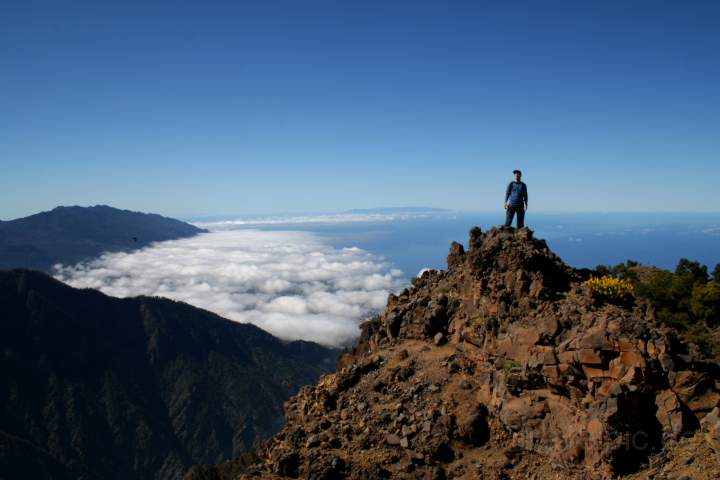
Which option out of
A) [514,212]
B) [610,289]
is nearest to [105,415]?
[514,212]

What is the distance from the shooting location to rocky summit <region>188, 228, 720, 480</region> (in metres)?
9.83

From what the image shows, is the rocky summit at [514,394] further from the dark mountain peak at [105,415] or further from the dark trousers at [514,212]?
the dark mountain peak at [105,415]

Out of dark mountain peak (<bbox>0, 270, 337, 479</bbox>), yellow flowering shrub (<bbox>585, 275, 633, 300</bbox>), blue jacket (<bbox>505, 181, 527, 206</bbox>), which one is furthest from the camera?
dark mountain peak (<bbox>0, 270, 337, 479</bbox>)

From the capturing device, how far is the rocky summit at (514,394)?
32.2 feet

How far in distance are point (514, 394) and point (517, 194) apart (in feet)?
27.0

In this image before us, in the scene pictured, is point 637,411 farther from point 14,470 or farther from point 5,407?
point 5,407

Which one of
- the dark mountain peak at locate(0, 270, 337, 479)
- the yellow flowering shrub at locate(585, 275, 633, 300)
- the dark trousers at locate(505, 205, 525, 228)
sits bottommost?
the dark mountain peak at locate(0, 270, 337, 479)

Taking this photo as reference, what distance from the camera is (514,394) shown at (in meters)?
11.8

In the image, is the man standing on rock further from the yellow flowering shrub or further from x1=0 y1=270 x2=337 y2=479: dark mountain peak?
x1=0 y1=270 x2=337 y2=479: dark mountain peak

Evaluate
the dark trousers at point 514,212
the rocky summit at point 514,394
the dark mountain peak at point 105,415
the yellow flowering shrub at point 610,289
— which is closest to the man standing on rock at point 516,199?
the dark trousers at point 514,212

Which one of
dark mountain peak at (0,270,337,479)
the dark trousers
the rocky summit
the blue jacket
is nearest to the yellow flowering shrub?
the rocky summit

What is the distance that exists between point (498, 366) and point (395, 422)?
318 cm

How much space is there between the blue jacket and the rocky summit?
168 centimetres

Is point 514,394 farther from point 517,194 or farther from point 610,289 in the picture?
point 517,194
